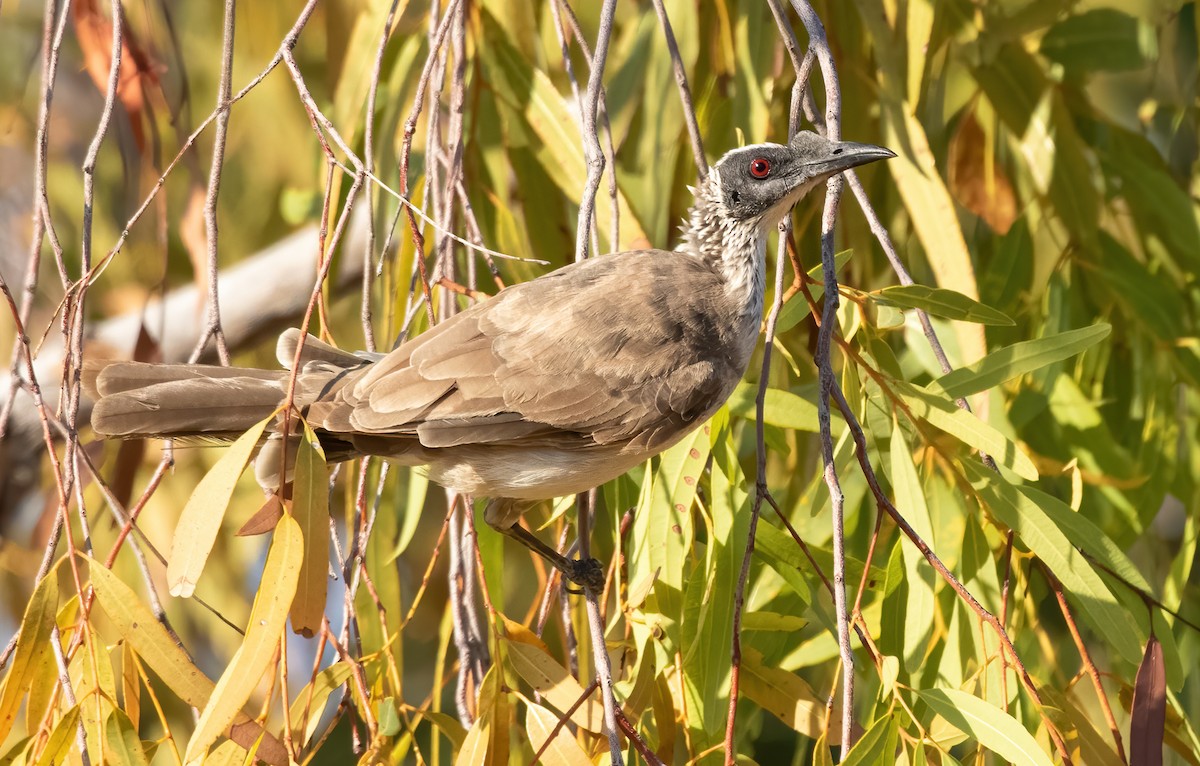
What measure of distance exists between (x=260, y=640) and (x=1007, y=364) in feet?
3.77

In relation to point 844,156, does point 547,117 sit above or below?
above

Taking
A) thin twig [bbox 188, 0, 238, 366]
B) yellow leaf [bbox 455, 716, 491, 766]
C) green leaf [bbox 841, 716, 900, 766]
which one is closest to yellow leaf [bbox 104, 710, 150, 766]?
yellow leaf [bbox 455, 716, 491, 766]

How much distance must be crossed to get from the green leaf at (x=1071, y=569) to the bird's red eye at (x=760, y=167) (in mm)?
703

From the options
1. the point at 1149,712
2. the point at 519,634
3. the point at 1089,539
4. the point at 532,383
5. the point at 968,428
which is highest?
the point at 532,383

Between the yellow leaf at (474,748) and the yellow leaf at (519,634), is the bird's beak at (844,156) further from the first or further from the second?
the yellow leaf at (474,748)

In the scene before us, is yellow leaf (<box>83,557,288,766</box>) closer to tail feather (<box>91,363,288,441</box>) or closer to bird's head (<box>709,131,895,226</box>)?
tail feather (<box>91,363,288,441</box>)

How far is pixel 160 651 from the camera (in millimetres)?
1562

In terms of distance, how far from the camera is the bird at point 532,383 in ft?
6.20

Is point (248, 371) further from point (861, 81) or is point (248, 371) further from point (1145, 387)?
point (1145, 387)

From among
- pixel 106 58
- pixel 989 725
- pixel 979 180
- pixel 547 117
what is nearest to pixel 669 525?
pixel 989 725

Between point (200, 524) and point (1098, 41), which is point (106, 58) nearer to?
point (200, 524)

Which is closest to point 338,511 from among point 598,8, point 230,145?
point 230,145

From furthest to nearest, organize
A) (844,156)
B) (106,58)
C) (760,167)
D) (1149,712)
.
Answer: (106,58), (760,167), (844,156), (1149,712)

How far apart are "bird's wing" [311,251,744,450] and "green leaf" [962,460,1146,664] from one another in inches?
19.6
